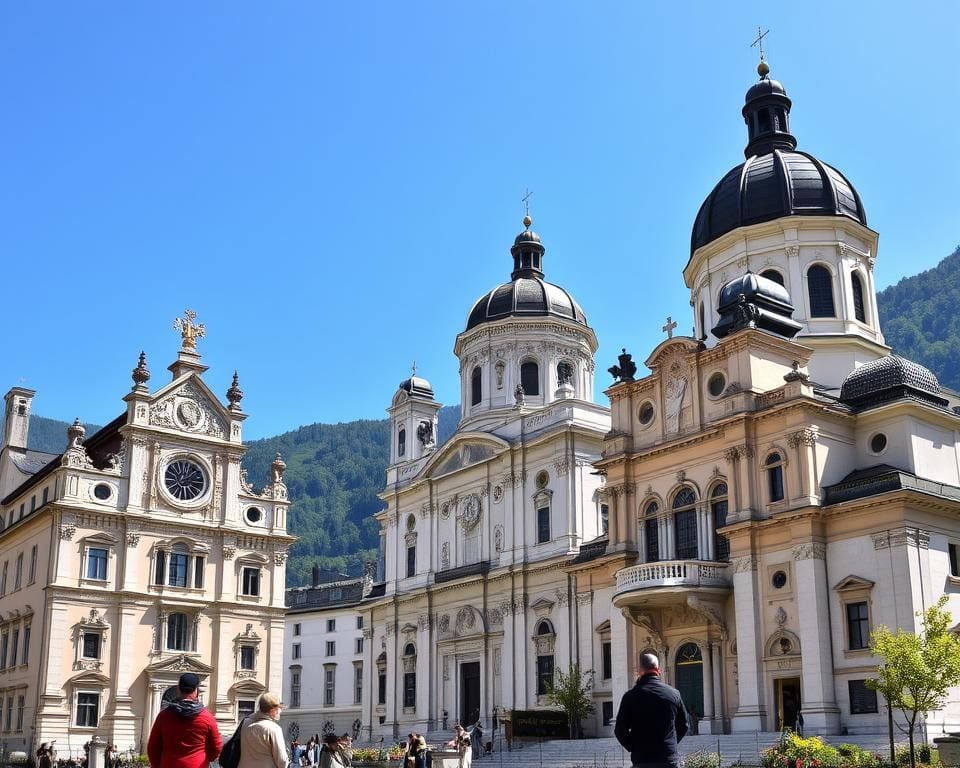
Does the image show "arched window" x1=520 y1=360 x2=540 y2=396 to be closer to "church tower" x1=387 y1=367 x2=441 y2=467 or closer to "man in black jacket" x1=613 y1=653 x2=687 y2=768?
"church tower" x1=387 y1=367 x2=441 y2=467

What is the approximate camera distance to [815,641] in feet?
127

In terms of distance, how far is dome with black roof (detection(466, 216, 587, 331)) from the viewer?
6950cm

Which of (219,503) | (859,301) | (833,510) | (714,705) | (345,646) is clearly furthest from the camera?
(345,646)

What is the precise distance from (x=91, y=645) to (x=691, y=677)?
30.4 m

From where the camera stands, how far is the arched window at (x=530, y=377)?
222ft

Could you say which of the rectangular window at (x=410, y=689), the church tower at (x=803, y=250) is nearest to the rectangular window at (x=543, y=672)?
the rectangular window at (x=410, y=689)

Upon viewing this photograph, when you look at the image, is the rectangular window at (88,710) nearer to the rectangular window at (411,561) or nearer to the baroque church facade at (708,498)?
the baroque church facade at (708,498)

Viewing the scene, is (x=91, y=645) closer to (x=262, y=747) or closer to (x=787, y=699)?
(x=787, y=699)

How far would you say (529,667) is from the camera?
188ft

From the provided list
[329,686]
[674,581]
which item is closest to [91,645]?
[674,581]

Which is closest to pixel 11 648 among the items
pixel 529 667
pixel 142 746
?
pixel 142 746

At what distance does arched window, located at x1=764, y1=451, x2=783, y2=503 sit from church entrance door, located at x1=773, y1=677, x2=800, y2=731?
6596 millimetres

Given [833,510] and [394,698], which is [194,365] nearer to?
[394,698]

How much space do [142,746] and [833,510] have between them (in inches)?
1392
